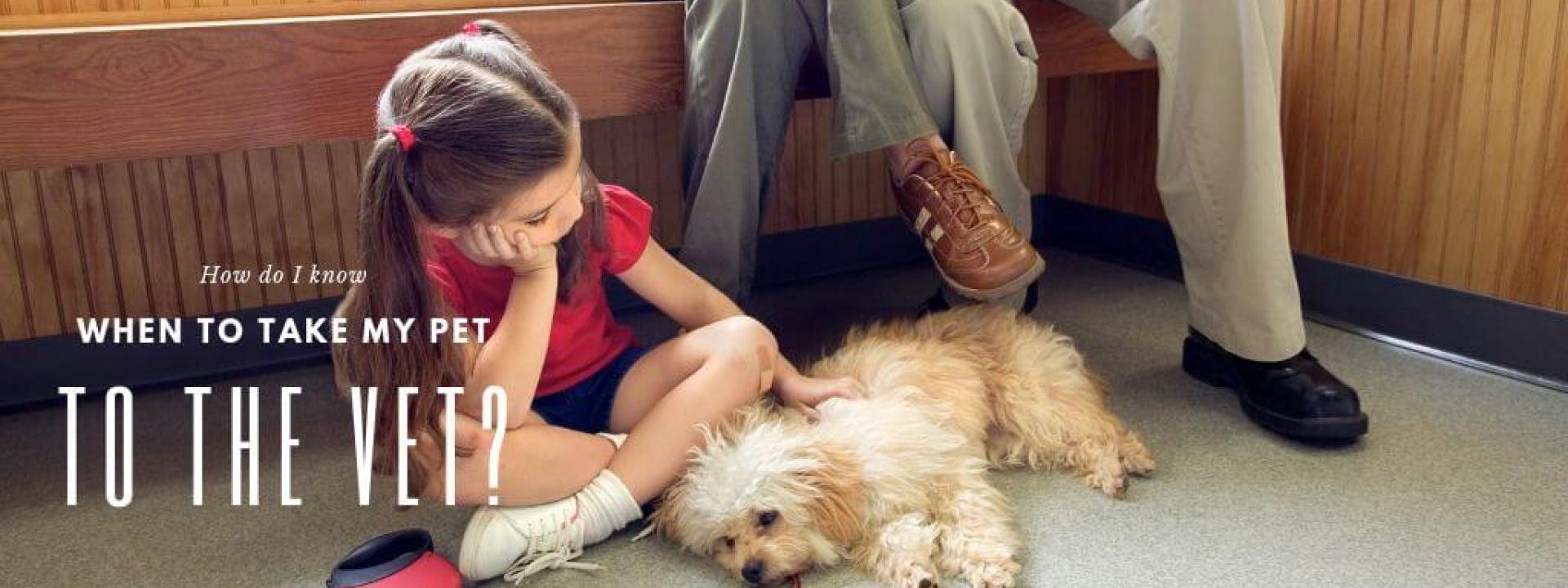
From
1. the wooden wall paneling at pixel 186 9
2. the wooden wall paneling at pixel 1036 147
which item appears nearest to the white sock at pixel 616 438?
the wooden wall paneling at pixel 186 9

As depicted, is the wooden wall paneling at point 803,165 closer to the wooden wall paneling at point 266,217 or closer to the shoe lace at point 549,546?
the wooden wall paneling at point 266,217

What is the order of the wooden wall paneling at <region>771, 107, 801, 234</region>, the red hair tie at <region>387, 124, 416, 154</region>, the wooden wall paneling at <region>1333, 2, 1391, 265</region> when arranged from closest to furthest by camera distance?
the red hair tie at <region>387, 124, 416, 154</region> → the wooden wall paneling at <region>1333, 2, 1391, 265</region> → the wooden wall paneling at <region>771, 107, 801, 234</region>

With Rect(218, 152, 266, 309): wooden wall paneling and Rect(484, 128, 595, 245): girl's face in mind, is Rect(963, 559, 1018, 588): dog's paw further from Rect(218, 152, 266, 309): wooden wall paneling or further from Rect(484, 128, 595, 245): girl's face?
Rect(218, 152, 266, 309): wooden wall paneling

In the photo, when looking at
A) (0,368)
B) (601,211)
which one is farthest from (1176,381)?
(0,368)

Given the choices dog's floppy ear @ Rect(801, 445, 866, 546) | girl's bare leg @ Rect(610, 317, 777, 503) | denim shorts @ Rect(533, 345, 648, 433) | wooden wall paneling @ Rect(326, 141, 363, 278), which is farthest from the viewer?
wooden wall paneling @ Rect(326, 141, 363, 278)

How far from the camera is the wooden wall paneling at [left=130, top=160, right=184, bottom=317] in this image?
1830 millimetres

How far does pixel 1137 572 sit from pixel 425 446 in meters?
0.70

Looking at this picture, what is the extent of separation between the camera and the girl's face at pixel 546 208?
111 centimetres

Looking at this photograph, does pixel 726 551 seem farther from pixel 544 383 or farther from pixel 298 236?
pixel 298 236

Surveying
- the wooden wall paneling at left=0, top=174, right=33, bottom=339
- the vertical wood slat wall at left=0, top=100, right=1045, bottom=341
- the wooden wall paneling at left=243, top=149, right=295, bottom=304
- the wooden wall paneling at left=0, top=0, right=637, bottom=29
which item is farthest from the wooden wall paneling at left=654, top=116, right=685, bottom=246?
the wooden wall paneling at left=0, top=174, right=33, bottom=339

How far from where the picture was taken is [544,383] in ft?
4.54

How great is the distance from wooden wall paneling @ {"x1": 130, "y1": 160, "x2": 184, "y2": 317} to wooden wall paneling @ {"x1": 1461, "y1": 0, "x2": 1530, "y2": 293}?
1905mm

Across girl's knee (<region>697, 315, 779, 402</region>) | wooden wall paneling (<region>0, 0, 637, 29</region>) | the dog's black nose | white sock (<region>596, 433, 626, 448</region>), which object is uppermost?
wooden wall paneling (<region>0, 0, 637, 29</region>)

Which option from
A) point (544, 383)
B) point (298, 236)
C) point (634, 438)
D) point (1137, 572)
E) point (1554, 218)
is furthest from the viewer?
point (298, 236)
